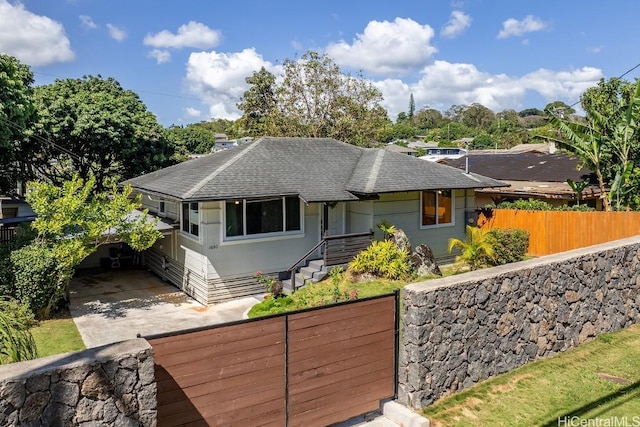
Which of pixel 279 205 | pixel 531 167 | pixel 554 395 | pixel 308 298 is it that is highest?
pixel 531 167

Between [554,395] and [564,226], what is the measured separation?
1236 centimetres

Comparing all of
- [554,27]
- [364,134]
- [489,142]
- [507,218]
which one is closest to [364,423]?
[507,218]

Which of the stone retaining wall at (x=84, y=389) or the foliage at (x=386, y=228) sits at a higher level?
the foliage at (x=386, y=228)

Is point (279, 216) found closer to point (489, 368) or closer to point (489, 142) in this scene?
point (489, 368)

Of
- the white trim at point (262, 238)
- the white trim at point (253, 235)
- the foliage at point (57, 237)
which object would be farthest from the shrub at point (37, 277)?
the white trim at point (262, 238)

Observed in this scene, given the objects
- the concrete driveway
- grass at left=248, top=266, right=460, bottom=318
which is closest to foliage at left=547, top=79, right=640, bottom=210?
grass at left=248, top=266, right=460, bottom=318

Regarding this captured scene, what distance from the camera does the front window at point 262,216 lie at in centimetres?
1397

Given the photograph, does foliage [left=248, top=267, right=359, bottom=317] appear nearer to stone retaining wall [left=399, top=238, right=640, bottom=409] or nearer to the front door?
the front door

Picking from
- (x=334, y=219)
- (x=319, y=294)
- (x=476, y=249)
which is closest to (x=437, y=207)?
(x=476, y=249)

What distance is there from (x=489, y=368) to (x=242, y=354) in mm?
4041

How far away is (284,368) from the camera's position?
17.9 ft

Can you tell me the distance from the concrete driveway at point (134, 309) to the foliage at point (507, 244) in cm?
852

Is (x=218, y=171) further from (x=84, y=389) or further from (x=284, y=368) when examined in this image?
(x=84, y=389)

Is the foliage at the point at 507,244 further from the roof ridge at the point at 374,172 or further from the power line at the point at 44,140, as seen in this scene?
the power line at the point at 44,140
